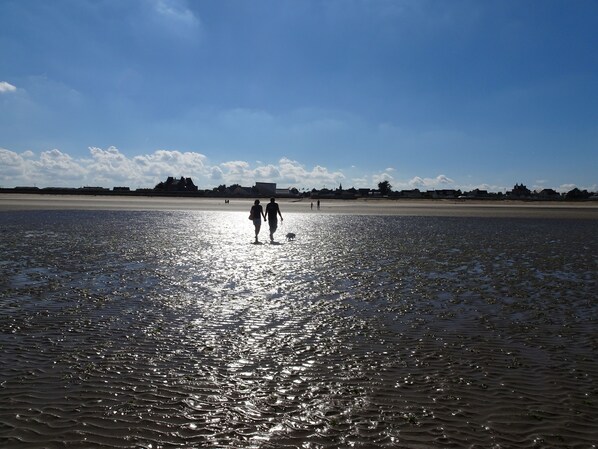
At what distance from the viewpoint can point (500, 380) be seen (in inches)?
265

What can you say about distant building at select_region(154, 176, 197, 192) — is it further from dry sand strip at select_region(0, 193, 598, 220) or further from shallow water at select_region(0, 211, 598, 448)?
shallow water at select_region(0, 211, 598, 448)

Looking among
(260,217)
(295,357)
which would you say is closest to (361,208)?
(260,217)

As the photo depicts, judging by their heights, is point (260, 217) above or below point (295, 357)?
above

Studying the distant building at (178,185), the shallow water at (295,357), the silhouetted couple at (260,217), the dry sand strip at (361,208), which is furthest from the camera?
the distant building at (178,185)

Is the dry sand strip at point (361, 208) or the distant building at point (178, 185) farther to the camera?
the distant building at point (178, 185)

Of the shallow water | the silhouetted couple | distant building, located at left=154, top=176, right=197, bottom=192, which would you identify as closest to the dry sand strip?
the silhouetted couple

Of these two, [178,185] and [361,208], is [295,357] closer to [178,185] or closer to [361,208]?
[361,208]

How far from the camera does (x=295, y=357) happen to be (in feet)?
24.8

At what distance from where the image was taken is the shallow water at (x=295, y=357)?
524cm

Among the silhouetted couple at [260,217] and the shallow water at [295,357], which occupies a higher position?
the silhouetted couple at [260,217]

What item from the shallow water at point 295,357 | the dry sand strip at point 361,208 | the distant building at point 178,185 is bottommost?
the shallow water at point 295,357

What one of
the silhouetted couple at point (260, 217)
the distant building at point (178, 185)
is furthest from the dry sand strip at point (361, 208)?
the distant building at point (178, 185)

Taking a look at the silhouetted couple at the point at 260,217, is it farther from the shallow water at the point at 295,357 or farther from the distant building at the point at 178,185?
the distant building at the point at 178,185

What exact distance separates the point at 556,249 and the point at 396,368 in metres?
20.3
